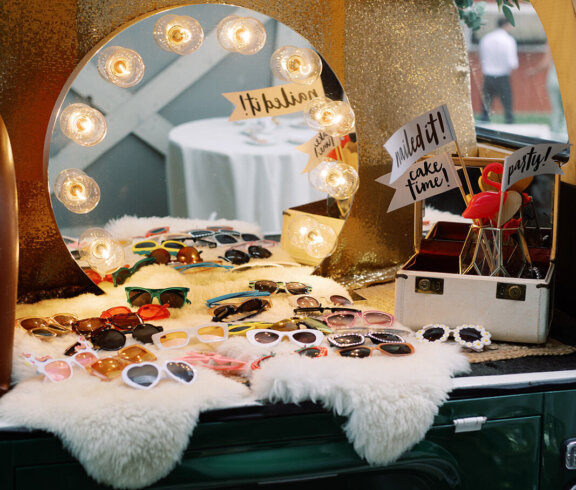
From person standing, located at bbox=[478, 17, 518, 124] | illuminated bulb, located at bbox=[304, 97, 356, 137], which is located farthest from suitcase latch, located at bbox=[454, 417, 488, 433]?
person standing, located at bbox=[478, 17, 518, 124]

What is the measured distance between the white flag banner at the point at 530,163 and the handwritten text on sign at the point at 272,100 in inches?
16.9

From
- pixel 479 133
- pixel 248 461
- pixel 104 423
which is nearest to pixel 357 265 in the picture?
pixel 479 133

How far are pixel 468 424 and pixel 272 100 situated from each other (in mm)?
710

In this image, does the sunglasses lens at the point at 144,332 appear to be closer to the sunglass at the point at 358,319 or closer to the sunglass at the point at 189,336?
the sunglass at the point at 189,336

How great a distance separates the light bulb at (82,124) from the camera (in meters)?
1.24

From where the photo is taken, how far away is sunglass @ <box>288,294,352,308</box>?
1289 millimetres

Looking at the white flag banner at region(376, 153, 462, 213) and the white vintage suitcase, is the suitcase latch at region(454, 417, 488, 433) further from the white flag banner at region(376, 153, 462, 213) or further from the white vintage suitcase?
the white flag banner at region(376, 153, 462, 213)

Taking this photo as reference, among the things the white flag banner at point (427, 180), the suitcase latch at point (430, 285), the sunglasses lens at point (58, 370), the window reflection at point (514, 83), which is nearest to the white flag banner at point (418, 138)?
the white flag banner at point (427, 180)

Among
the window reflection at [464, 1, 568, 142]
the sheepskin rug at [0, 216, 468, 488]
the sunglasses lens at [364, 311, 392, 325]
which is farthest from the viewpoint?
the window reflection at [464, 1, 568, 142]

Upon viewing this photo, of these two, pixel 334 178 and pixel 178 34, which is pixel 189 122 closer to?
pixel 178 34

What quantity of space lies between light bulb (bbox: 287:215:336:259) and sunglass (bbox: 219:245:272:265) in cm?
6

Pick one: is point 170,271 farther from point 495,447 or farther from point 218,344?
point 495,447

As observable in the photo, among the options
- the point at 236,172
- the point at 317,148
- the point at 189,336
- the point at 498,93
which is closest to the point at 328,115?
the point at 317,148

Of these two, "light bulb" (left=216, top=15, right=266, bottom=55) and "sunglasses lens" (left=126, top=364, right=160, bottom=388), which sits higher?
"light bulb" (left=216, top=15, right=266, bottom=55)
